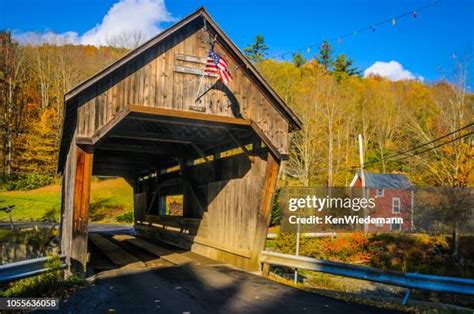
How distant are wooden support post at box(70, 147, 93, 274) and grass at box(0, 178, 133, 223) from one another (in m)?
30.4

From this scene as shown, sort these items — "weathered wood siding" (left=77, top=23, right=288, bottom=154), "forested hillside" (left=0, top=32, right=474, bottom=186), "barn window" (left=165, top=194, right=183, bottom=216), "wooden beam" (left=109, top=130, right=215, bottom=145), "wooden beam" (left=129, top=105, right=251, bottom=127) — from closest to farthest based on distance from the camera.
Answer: "weathered wood siding" (left=77, top=23, right=288, bottom=154) → "wooden beam" (left=129, top=105, right=251, bottom=127) → "wooden beam" (left=109, top=130, right=215, bottom=145) → "forested hillside" (left=0, top=32, right=474, bottom=186) → "barn window" (left=165, top=194, right=183, bottom=216)

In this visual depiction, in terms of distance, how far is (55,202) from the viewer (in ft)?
141

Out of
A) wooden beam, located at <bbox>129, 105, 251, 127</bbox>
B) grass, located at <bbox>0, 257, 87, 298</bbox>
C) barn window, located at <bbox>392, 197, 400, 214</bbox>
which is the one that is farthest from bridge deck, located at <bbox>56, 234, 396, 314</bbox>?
barn window, located at <bbox>392, 197, 400, 214</bbox>

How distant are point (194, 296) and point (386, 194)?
2900 cm

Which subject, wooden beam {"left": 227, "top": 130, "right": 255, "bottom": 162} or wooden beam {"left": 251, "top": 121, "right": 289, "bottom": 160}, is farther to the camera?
wooden beam {"left": 227, "top": 130, "right": 255, "bottom": 162}

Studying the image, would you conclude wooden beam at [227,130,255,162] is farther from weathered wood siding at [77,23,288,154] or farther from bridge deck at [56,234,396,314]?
bridge deck at [56,234,396,314]

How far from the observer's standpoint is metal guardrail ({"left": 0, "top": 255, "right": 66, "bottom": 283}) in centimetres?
786

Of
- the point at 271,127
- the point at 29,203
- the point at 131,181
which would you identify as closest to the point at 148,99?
the point at 271,127

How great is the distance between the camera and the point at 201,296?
8.66 meters

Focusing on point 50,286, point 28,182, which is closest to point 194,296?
point 50,286

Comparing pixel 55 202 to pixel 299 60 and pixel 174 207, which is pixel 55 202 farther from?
pixel 299 60

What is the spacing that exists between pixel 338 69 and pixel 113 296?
59105mm

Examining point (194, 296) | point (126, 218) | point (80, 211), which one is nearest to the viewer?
point (194, 296)

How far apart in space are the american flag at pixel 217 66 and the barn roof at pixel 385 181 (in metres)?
25.1
